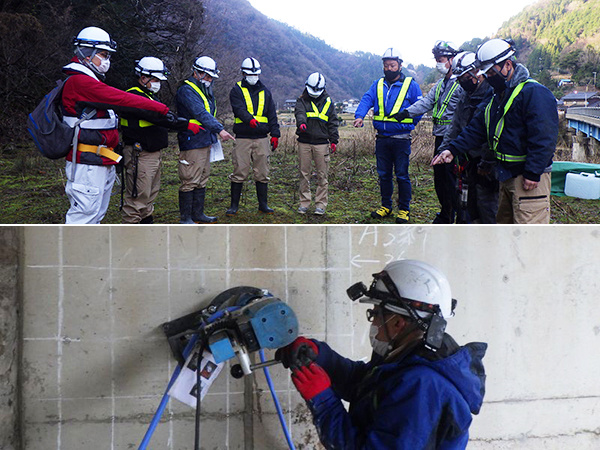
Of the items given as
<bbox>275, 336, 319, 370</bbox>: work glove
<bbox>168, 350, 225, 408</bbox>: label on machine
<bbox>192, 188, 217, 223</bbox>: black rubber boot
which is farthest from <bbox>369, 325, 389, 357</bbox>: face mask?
<bbox>192, 188, 217, 223</bbox>: black rubber boot

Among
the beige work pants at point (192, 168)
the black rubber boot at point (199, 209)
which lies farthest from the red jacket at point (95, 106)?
the black rubber boot at point (199, 209)

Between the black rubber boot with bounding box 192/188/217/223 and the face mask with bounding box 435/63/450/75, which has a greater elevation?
the face mask with bounding box 435/63/450/75

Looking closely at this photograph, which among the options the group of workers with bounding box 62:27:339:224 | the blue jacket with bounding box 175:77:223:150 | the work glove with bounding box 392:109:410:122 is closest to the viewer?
the group of workers with bounding box 62:27:339:224

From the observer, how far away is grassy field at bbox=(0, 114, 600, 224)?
3.94 m

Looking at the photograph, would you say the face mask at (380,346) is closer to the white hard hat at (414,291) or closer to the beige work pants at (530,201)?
the white hard hat at (414,291)

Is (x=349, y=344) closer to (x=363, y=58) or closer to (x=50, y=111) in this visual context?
(x=50, y=111)

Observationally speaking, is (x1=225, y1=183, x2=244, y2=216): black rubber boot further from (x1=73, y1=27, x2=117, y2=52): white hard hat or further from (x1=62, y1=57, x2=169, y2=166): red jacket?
(x1=73, y1=27, x2=117, y2=52): white hard hat

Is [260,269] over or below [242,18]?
below

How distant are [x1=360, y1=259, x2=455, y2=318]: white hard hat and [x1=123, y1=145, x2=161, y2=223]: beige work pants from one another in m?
2.26

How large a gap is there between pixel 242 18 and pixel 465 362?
7439 mm

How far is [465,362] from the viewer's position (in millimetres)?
1745

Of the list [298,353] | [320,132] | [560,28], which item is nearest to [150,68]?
[320,132]

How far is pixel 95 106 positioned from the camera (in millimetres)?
2803

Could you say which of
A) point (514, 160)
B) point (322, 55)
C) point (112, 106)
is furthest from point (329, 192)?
point (112, 106)
